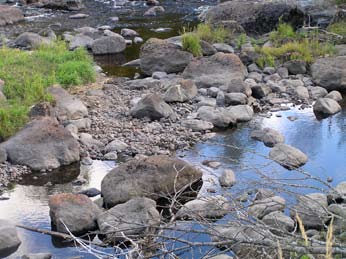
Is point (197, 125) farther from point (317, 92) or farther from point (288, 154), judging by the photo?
point (317, 92)

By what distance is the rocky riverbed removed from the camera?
19.0 ft

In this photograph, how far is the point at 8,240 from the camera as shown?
5703 mm

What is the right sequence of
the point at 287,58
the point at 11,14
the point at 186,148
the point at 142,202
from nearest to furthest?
1. the point at 142,202
2. the point at 186,148
3. the point at 287,58
4. the point at 11,14

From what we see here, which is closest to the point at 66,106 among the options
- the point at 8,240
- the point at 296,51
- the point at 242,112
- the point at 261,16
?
the point at 242,112

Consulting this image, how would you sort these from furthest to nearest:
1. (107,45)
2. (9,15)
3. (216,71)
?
(9,15)
(107,45)
(216,71)

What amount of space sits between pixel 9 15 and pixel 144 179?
1122 centimetres

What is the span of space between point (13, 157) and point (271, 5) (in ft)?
30.0

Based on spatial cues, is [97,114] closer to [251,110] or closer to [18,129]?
[18,129]

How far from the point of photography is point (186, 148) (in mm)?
8250

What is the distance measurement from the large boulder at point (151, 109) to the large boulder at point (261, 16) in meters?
6.10

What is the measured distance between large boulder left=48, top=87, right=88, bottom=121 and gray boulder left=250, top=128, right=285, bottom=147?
2452 millimetres

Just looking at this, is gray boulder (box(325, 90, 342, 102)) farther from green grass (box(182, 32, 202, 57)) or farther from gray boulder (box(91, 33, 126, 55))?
gray boulder (box(91, 33, 126, 55))

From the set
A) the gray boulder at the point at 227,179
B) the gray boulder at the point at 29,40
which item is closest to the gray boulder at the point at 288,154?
the gray boulder at the point at 227,179

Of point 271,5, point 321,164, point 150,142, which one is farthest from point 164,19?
point 321,164
